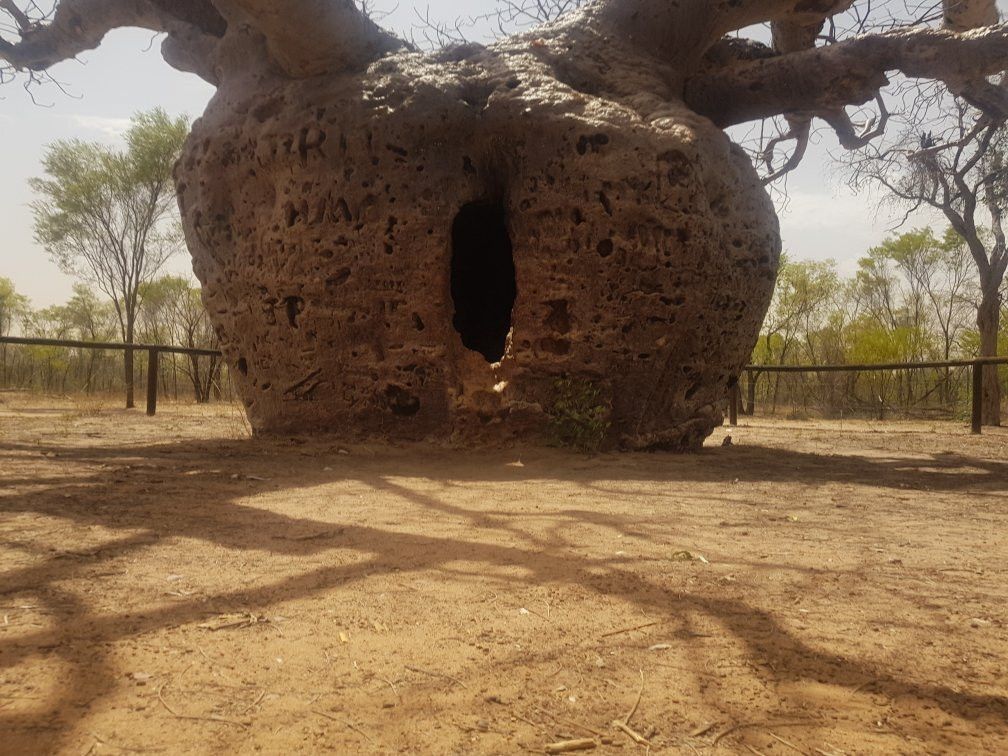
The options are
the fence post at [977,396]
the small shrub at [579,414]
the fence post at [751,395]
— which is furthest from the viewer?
the fence post at [751,395]

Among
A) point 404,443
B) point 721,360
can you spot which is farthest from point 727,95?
point 404,443

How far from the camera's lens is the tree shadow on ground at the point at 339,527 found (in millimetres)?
1423

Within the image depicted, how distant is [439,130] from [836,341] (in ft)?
70.4

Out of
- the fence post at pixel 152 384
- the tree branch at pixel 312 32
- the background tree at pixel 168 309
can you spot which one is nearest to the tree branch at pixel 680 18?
the tree branch at pixel 312 32

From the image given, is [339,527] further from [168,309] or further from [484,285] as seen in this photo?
[168,309]

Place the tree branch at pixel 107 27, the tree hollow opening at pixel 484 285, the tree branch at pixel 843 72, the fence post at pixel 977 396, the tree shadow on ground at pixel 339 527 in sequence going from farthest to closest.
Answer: the fence post at pixel 977 396, the tree hollow opening at pixel 484 285, the tree branch at pixel 107 27, the tree branch at pixel 843 72, the tree shadow on ground at pixel 339 527

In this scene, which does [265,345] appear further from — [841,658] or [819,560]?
[841,658]

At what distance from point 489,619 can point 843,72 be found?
5.36m

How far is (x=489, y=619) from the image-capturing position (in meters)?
1.70

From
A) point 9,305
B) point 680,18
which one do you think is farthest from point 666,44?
point 9,305

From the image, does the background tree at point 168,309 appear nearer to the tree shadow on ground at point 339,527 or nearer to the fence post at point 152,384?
the fence post at point 152,384

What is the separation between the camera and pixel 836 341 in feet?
76.0

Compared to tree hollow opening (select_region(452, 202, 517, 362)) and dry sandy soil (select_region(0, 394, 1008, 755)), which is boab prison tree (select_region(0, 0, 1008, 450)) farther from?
dry sandy soil (select_region(0, 394, 1008, 755))

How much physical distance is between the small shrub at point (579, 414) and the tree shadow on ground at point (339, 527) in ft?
0.63
